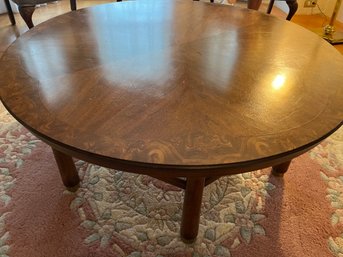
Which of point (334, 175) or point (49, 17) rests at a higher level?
point (49, 17)

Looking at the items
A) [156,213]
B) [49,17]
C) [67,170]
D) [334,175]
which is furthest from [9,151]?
[49,17]

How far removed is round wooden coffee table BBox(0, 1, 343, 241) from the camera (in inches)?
24.8

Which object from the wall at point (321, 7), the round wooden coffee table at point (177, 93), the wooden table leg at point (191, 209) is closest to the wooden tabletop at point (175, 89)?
the round wooden coffee table at point (177, 93)

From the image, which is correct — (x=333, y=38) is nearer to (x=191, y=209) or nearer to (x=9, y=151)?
(x=191, y=209)

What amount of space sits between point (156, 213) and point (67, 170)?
1.27 ft

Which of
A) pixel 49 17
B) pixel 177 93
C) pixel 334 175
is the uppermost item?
pixel 177 93

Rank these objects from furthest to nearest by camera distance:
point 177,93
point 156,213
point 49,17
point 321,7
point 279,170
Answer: point 321,7
point 49,17
point 279,170
point 156,213
point 177,93

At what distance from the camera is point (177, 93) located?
0.79 meters

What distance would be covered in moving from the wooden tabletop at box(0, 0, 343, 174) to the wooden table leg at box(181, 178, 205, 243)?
9.4 inches

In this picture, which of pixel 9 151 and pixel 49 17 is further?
pixel 49 17

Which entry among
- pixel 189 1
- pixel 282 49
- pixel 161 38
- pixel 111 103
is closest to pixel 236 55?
pixel 282 49

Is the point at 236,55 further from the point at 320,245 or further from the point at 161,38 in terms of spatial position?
the point at 320,245

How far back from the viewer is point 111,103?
29.4 inches

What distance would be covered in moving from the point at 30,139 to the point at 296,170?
128cm
